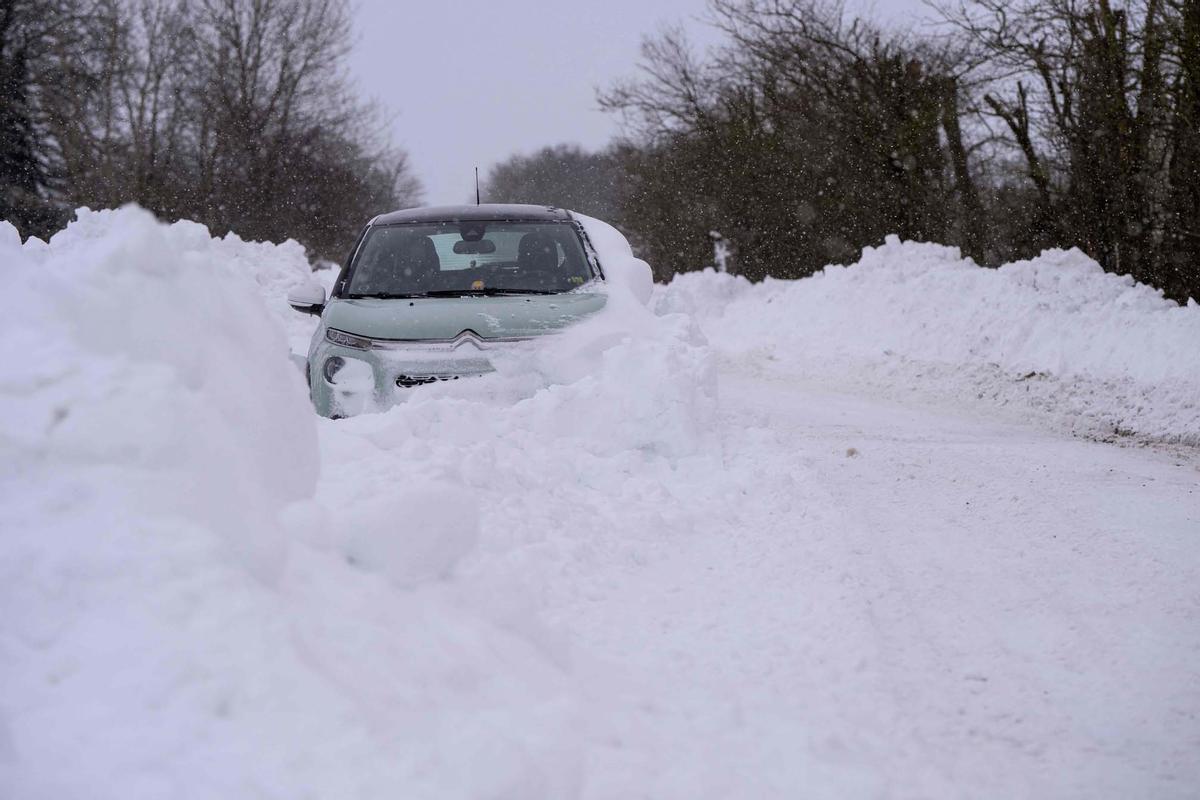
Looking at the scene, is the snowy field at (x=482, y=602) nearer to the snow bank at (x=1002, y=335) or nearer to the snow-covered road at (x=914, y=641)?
the snow-covered road at (x=914, y=641)

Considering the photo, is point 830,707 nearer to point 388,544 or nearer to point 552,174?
point 388,544

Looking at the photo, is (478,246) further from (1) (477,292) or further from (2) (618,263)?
(2) (618,263)

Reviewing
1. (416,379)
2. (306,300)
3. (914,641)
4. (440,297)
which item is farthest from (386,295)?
(914,641)

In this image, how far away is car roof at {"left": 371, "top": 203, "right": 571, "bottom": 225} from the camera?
6.48 metres

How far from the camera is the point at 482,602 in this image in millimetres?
2801

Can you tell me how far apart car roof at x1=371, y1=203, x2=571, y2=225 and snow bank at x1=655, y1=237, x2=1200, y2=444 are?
1.98m

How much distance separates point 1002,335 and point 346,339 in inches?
322

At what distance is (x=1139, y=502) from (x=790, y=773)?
3.60 m

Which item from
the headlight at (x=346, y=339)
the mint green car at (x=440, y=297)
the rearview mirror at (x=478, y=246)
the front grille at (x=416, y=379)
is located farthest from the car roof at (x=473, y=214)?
the front grille at (x=416, y=379)

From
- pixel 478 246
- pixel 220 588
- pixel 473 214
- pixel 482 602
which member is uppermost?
pixel 473 214

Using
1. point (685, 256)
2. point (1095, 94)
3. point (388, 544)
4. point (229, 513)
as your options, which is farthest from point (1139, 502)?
point (685, 256)

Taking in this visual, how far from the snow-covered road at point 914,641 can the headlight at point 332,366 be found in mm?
2196

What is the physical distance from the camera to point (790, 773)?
239cm

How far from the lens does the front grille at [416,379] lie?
5.10m
